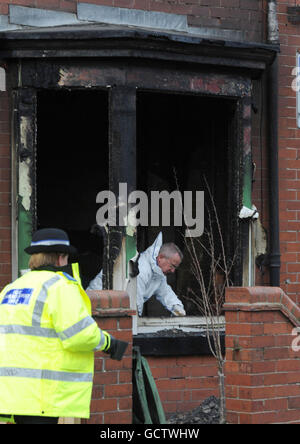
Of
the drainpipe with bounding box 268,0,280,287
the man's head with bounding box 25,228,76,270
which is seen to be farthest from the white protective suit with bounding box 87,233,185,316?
the man's head with bounding box 25,228,76,270

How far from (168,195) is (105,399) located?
4.25m

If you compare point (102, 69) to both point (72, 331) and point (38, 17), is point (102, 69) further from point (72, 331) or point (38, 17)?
point (72, 331)

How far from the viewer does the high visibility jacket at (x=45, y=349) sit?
207 inches

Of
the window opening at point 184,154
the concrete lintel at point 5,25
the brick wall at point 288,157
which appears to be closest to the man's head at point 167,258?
the window opening at point 184,154

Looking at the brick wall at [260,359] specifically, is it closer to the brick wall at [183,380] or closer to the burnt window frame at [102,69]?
the brick wall at [183,380]

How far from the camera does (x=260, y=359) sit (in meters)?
6.83

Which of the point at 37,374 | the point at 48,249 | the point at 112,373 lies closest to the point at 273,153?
the point at 112,373

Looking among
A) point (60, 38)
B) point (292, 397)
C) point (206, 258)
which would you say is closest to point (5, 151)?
point (60, 38)

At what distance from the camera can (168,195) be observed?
10398 millimetres

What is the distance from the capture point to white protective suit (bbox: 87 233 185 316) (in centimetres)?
895

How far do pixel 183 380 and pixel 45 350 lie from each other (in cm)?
339

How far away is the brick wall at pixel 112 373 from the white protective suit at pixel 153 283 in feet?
7.46

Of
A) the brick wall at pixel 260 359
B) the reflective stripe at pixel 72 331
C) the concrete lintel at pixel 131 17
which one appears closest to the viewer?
the reflective stripe at pixel 72 331

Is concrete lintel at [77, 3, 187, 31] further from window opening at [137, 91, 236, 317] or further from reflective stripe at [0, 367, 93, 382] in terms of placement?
reflective stripe at [0, 367, 93, 382]
